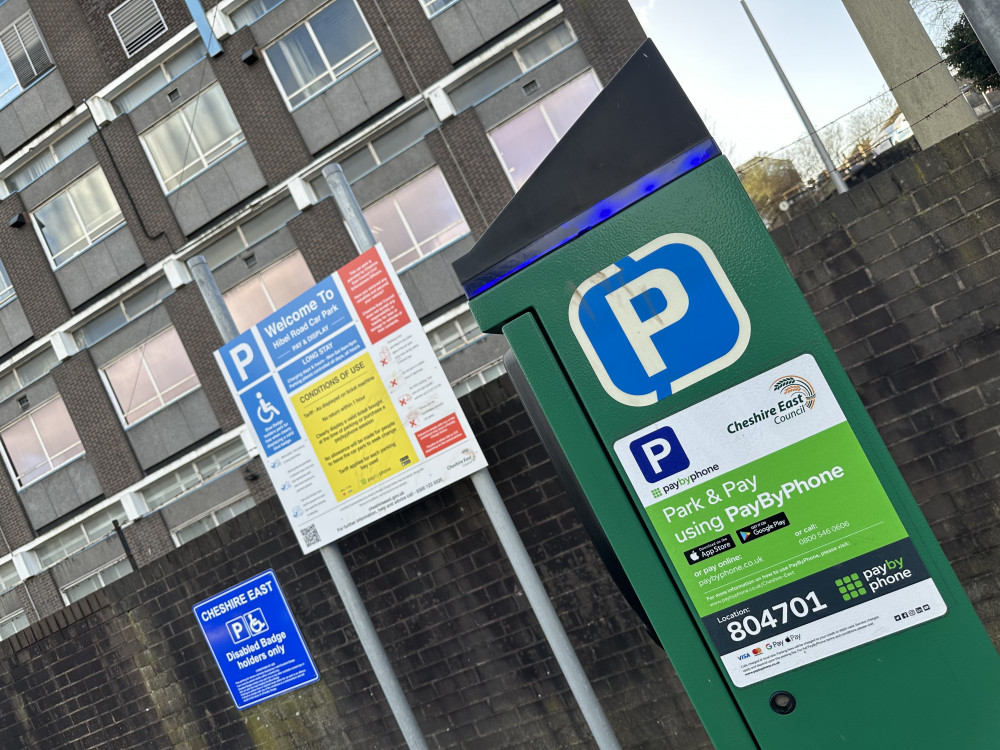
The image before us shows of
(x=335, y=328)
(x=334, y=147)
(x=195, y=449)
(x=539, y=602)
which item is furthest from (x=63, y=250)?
(x=539, y=602)

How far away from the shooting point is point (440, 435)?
21.2 ft

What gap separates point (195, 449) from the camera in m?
20.9

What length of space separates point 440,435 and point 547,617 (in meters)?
1.48

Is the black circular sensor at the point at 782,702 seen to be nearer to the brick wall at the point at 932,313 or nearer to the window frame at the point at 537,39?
the brick wall at the point at 932,313

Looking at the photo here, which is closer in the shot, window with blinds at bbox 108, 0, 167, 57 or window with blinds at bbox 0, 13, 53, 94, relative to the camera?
window with blinds at bbox 108, 0, 167, 57

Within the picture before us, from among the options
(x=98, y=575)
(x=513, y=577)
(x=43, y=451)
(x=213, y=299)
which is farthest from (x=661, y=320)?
(x=43, y=451)

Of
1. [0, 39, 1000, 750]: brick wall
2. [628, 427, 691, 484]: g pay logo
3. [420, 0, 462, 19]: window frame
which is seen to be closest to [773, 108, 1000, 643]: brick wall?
[0, 39, 1000, 750]: brick wall

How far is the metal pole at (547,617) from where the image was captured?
5.98 metres

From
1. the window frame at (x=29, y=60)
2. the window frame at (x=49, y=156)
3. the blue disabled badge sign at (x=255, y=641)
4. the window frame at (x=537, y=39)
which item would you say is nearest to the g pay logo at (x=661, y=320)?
the blue disabled badge sign at (x=255, y=641)

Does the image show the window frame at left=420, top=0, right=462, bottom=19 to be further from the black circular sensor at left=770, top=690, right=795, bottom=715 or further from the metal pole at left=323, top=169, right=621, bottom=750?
the black circular sensor at left=770, top=690, right=795, bottom=715

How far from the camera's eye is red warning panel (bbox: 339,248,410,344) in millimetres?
6492

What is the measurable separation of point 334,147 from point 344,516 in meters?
13.9

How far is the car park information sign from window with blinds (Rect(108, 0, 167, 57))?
54.5 ft

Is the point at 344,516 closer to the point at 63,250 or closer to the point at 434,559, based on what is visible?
the point at 434,559
